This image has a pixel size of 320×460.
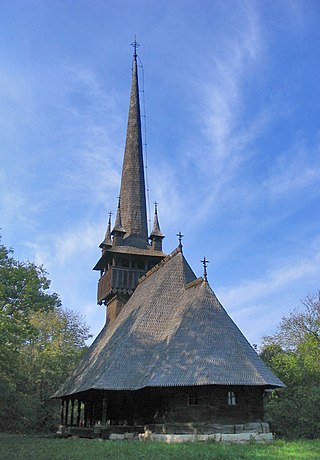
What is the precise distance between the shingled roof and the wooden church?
4cm

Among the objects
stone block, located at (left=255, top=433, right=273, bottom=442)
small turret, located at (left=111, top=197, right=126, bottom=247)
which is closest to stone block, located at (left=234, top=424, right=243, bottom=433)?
stone block, located at (left=255, top=433, right=273, bottom=442)

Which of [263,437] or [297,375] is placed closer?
[263,437]

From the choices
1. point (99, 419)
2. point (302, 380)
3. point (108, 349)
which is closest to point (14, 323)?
point (108, 349)

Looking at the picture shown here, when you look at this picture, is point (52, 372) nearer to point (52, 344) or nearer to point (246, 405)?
point (52, 344)

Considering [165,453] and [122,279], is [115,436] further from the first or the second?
[122,279]

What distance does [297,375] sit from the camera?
25219 millimetres

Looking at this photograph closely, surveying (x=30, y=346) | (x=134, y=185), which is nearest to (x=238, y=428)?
(x=134, y=185)

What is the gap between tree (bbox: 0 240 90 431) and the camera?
21.2 metres

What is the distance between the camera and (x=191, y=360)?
18547 millimetres

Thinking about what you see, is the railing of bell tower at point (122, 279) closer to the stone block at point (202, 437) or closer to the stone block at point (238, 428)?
the stone block at point (238, 428)

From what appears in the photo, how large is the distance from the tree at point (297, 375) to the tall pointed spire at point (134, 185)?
35.8 ft

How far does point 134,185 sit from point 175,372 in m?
18.8

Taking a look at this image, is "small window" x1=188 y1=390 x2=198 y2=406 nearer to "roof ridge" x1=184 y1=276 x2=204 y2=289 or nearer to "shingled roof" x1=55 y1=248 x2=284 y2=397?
"shingled roof" x1=55 y1=248 x2=284 y2=397

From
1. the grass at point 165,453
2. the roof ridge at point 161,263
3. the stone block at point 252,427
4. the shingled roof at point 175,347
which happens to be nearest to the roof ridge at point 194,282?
the shingled roof at point 175,347
